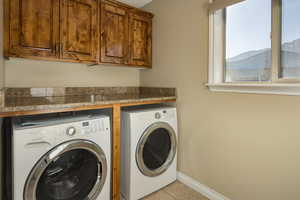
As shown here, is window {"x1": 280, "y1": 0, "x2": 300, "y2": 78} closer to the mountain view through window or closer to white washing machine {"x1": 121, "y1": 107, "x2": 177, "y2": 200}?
the mountain view through window

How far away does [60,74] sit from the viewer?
197 cm

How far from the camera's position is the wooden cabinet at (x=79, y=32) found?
1459 mm

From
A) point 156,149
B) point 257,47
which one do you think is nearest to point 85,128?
point 156,149

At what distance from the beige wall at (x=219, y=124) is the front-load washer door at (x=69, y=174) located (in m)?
1.03

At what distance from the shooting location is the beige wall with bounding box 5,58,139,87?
1.72 metres

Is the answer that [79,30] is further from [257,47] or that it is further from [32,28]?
[257,47]

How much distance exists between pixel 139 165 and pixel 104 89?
1.18m

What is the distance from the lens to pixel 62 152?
3.81 ft

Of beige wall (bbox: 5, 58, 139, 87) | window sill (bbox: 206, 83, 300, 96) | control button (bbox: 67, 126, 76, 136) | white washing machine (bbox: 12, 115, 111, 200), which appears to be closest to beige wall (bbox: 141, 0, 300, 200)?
window sill (bbox: 206, 83, 300, 96)

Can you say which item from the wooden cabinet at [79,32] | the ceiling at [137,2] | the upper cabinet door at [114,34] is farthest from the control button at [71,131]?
the ceiling at [137,2]

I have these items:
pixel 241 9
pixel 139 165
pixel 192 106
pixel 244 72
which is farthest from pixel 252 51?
pixel 139 165

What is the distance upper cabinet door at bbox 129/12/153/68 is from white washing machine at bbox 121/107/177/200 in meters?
0.83

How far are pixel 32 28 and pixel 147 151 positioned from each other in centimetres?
162

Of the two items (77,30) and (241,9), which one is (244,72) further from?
(77,30)
